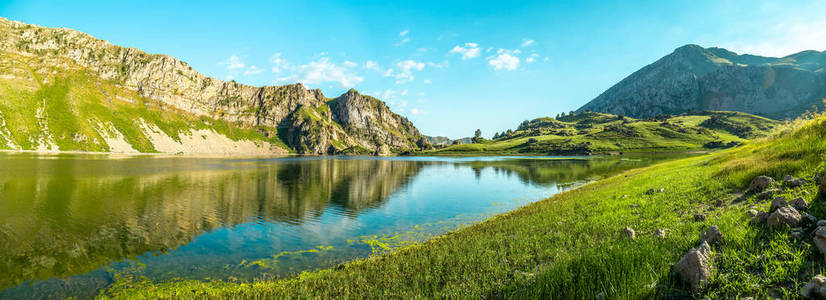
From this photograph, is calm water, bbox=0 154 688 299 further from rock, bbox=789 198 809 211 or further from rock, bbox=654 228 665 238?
rock, bbox=789 198 809 211

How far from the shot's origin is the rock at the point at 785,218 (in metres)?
7.46

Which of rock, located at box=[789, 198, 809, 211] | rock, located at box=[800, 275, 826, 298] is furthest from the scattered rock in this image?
rock, located at box=[800, 275, 826, 298]

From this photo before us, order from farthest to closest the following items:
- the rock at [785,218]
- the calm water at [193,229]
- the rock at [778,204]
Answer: the calm water at [193,229]
the rock at [778,204]
the rock at [785,218]

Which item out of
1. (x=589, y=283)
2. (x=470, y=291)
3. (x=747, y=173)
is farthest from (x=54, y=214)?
(x=747, y=173)

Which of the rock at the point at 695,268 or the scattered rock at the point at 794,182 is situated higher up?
the scattered rock at the point at 794,182

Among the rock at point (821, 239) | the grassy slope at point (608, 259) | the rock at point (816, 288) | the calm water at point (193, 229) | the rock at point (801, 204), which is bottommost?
the calm water at point (193, 229)

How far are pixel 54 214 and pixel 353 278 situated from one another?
4228cm

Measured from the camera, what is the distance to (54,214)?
33.1m

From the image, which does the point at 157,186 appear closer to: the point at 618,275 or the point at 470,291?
the point at 470,291

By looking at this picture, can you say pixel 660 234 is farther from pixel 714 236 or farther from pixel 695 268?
pixel 695 268

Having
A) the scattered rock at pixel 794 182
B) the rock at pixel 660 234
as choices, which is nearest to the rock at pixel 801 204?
the rock at pixel 660 234

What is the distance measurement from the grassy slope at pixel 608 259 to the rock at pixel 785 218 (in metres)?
0.52

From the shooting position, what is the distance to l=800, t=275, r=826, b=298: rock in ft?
15.3

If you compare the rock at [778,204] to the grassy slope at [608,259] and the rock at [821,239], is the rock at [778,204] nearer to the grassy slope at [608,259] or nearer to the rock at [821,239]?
the grassy slope at [608,259]
